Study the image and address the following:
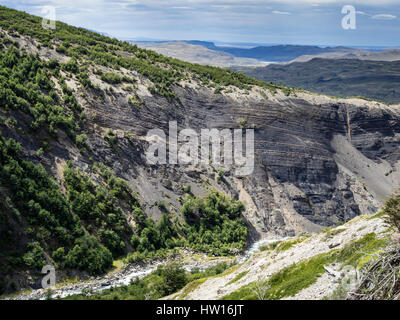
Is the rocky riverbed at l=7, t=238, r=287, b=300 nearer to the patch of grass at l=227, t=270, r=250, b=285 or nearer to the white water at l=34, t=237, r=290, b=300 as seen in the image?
the white water at l=34, t=237, r=290, b=300

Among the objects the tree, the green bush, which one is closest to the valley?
the tree

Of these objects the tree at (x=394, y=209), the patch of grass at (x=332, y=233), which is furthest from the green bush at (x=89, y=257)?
the tree at (x=394, y=209)

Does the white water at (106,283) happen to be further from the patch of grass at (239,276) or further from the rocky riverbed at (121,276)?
the patch of grass at (239,276)

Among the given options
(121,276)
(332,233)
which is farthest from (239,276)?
(121,276)

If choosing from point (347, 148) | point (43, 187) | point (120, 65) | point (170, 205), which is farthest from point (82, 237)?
point (347, 148)

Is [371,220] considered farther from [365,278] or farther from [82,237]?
[82,237]
